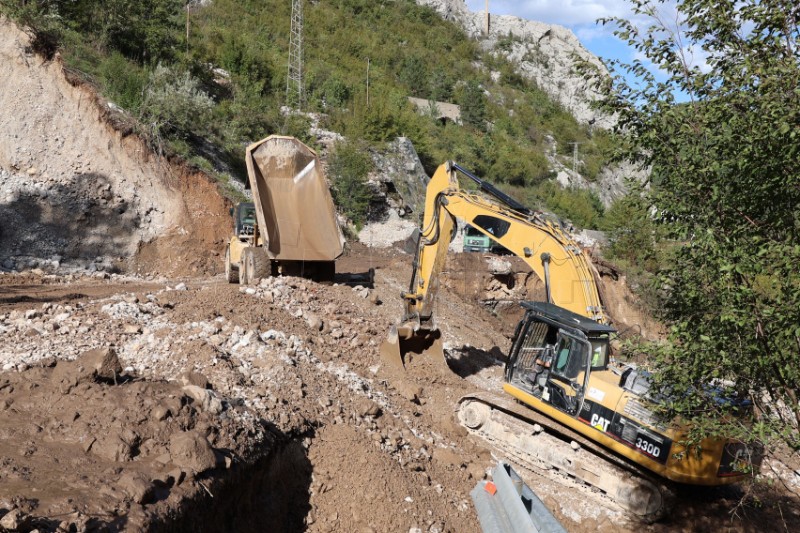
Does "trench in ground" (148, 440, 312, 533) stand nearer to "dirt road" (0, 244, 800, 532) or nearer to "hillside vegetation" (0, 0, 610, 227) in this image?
"dirt road" (0, 244, 800, 532)

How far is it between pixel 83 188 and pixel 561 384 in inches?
556

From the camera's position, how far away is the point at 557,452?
8.43m

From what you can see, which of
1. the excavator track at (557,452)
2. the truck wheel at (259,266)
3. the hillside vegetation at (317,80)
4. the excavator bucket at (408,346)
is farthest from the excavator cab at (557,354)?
the truck wheel at (259,266)

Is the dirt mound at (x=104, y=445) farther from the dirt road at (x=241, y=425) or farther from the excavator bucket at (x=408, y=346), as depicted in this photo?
the excavator bucket at (x=408, y=346)

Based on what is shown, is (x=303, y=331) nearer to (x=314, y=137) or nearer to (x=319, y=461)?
(x=319, y=461)

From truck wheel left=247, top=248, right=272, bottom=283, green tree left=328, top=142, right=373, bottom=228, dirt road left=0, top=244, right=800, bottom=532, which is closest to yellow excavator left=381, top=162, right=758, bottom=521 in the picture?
dirt road left=0, top=244, right=800, bottom=532

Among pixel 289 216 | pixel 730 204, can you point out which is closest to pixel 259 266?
pixel 289 216

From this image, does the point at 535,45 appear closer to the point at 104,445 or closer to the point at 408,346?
the point at 408,346

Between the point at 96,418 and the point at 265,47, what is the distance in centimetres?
3927

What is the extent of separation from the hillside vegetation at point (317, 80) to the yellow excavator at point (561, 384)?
1796mm

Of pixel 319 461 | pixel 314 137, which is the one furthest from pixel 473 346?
pixel 314 137

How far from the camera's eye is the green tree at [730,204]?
172 inches

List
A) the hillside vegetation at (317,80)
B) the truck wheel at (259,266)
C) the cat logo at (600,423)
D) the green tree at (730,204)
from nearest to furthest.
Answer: the green tree at (730,204) < the cat logo at (600,423) < the truck wheel at (259,266) < the hillside vegetation at (317,80)

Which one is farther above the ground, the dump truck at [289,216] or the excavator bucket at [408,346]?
the dump truck at [289,216]
